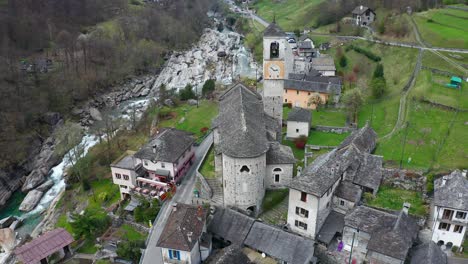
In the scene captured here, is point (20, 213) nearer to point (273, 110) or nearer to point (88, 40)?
point (273, 110)

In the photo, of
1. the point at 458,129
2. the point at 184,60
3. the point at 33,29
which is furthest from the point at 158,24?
the point at 458,129

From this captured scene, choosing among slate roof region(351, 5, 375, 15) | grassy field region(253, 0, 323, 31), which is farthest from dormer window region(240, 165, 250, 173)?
grassy field region(253, 0, 323, 31)

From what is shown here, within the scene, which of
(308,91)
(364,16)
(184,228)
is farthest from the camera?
(364,16)

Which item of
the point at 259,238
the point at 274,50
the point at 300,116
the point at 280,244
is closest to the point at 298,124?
the point at 300,116

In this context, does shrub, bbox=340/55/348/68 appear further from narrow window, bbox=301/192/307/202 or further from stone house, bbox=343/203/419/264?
narrow window, bbox=301/192/307/202

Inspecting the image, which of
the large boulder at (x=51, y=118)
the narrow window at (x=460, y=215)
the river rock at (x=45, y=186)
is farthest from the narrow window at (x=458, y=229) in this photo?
the large boulder at (x=51, y=118)

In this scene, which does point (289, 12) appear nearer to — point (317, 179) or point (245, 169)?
point (245, 169)
